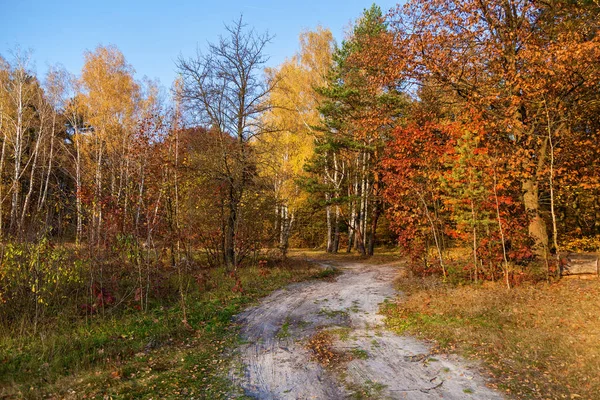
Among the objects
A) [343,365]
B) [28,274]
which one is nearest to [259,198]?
[28,274]

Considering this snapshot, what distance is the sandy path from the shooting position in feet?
16.4

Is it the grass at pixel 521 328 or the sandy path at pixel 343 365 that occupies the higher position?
the grass at pixel 521 328

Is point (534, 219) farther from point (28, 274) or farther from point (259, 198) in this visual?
point (28, 274)

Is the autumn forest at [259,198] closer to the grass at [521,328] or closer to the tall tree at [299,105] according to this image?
the grass at [521,328]

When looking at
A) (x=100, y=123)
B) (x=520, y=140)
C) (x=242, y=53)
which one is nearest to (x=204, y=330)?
(x=242, y=53)

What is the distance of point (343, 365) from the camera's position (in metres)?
5.91

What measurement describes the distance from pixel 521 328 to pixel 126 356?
24.3 ft

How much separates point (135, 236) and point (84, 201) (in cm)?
254

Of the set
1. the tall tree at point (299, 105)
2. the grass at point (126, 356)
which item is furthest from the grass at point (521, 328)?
the tall tree at point (299, 105)

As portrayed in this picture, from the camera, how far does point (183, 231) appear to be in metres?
11.2

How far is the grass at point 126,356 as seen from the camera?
5285 mm

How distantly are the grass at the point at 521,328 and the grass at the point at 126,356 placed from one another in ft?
13.1

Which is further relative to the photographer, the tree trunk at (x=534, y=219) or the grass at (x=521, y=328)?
the tree trunk at (x=534, y=219)

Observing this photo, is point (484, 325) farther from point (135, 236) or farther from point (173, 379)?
point (135, 236)
